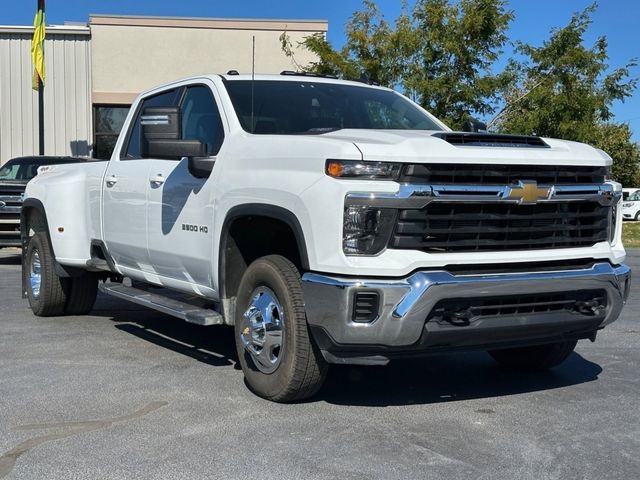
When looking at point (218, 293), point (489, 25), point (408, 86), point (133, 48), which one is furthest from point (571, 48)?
point (218, 293)

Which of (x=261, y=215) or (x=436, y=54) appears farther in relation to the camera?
(x=436, y=54)

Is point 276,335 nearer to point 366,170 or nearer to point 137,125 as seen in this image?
point 366,170

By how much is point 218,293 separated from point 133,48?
21.0 meters

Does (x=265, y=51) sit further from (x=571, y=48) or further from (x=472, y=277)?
(x=472, y=277)

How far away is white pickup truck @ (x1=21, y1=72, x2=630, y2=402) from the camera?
14.5 feet

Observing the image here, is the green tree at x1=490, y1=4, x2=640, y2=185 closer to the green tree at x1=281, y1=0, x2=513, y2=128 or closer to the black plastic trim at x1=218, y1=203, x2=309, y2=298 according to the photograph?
the green tree at x1=281, y1=0, x2=513, y2=128

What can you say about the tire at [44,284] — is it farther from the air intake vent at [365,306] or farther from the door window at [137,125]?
the air intake vent at [365,306]

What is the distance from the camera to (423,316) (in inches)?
173

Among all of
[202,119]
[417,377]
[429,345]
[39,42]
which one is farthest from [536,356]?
[39,42]

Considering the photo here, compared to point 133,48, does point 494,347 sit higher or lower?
lower

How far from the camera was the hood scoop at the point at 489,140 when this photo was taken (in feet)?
15.6

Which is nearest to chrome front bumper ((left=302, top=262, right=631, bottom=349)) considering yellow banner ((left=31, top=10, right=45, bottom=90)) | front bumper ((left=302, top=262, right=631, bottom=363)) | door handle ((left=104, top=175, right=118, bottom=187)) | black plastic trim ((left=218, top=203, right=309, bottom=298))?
front bumper ((left=302, top=262, right=631, bottom=363))

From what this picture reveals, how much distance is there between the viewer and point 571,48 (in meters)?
18.3

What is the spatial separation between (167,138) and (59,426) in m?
1.99
